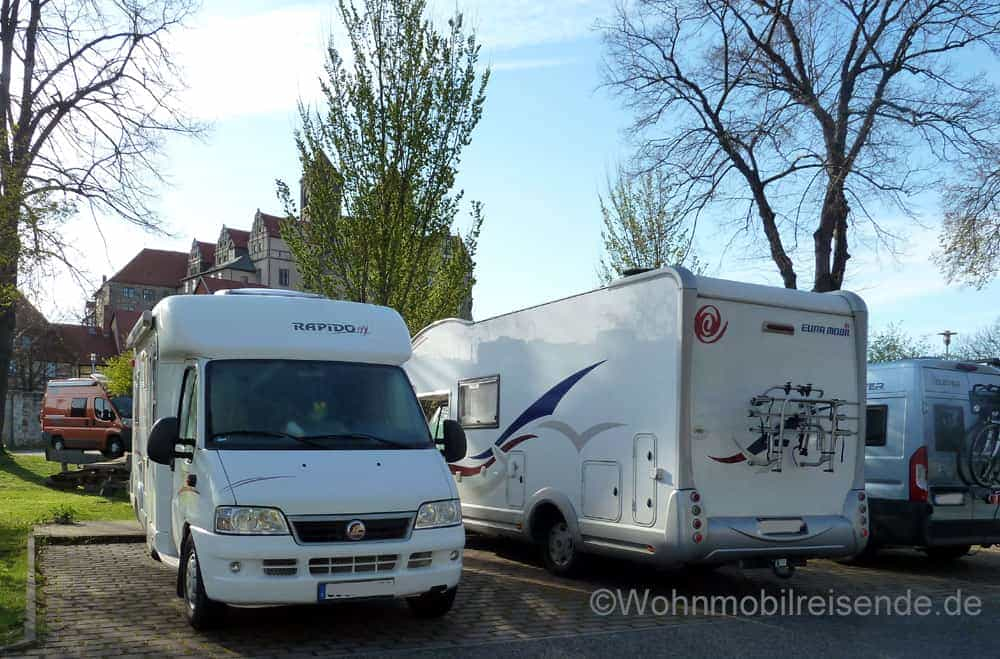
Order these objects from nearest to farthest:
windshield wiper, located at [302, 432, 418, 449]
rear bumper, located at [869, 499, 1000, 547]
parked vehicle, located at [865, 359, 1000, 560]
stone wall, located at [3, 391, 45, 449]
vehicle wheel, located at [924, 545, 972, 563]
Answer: windshield wiper, located at [302, 432, 418, 449] < rear bumper, located at [869, 499, 1000, 547] < parked vehicle, located at [865, 359, 1000, 560] < vehicle wheel, located at [924, 545, 972, 563] < stone wall, located at [3, 391, 45, 449]

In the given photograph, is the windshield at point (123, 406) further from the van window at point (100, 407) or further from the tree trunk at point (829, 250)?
the tree trunk at point (829, 250)

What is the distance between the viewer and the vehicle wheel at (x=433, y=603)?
7297 millimetres

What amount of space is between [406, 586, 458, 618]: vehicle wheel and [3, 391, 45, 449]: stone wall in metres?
42.4

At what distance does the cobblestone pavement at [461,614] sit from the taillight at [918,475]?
908mm

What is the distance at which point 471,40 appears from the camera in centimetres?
1518

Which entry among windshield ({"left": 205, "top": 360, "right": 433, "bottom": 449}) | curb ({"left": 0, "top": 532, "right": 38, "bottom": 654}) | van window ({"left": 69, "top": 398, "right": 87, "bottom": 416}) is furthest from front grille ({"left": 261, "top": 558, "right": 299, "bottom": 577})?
van window ({"left": 69, "top": 398, "right": 87, "bottom": 416})

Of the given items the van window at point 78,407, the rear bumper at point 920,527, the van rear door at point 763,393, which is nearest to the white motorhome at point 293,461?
the van rear door at point 763,393

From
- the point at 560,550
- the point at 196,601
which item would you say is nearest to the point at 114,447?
the point at 560,550

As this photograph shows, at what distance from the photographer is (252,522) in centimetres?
644

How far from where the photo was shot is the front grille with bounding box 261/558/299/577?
639 cm

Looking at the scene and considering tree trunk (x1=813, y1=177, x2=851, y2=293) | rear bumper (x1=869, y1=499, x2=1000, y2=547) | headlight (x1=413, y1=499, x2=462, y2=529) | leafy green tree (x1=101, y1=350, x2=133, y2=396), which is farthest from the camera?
leafy green tree (x1=101, y1=350, x2=133, y2=396)

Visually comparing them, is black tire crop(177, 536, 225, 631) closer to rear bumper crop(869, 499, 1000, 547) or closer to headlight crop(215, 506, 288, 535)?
headlight crop(215, 506, 288, 535)

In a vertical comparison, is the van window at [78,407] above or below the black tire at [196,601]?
above

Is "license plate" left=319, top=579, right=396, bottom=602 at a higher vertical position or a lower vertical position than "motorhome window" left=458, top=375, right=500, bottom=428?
lower
